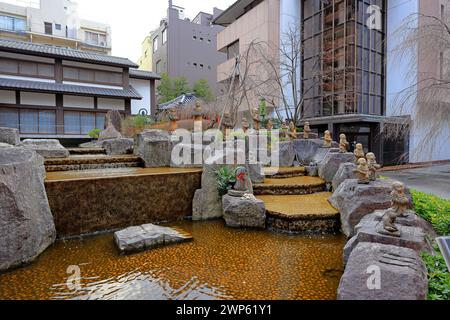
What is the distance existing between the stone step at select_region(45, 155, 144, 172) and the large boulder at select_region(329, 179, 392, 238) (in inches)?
208

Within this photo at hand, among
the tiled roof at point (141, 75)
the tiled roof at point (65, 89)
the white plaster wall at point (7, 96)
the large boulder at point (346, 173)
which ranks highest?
the tiled roof at point (141, 75)

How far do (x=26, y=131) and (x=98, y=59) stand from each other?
22.0 ft

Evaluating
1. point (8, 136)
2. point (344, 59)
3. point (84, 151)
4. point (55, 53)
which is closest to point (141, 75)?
point (55, 53)

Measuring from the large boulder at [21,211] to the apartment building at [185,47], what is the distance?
94.2 ft

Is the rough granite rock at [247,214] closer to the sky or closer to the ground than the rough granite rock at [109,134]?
closer to the ground

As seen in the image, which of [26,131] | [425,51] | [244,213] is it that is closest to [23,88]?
[26,131]

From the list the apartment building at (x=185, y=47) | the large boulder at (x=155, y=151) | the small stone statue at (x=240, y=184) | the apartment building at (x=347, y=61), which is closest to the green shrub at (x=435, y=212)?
the small stone statue at (x=240, y=184)

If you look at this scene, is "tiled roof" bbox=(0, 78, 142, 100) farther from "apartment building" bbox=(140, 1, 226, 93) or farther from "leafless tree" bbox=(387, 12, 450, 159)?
"leafless tree" bbox=(387, 12, 450, 159)

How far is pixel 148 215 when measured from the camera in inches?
219

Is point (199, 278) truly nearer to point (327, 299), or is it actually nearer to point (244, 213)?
point (327, 299)

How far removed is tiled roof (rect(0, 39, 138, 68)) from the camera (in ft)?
54.8

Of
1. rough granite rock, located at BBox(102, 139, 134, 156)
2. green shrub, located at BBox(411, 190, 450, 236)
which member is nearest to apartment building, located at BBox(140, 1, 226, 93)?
rough granite rock, located at BBox(102, 139, 134, 156)

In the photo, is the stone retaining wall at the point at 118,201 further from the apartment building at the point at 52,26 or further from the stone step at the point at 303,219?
the apartment building at the point at 52,26

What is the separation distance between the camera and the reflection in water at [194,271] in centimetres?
302
